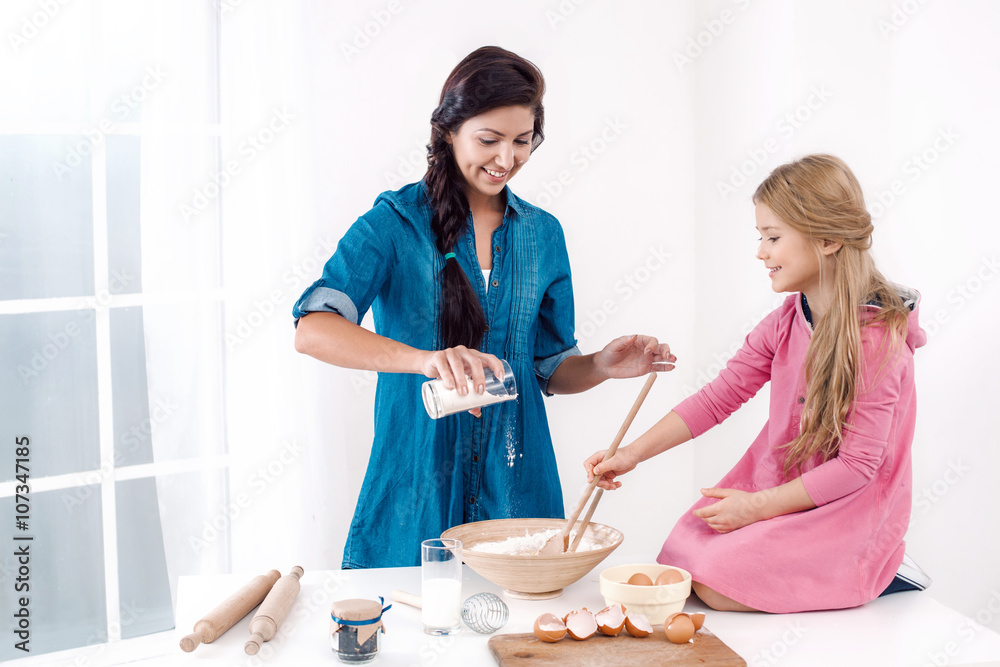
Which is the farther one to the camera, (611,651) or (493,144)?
(493,144)

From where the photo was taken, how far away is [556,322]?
1.93 metres

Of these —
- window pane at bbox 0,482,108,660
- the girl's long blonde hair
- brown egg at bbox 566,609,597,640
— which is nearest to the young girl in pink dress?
the girl's long blonde hair

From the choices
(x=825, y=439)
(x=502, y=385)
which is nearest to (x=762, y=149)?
(x=825, y=439)

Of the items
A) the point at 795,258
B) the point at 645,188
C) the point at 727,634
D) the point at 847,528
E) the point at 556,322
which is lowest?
the point at 727,634

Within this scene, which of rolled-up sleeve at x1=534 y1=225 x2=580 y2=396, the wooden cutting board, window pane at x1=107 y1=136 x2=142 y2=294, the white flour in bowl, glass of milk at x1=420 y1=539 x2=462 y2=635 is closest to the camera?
the wooden cutting board

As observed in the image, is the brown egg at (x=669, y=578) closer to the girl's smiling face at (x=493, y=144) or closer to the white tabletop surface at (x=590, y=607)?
the white tabletop surface at (x=590, y=607)

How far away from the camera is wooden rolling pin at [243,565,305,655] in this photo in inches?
45.6

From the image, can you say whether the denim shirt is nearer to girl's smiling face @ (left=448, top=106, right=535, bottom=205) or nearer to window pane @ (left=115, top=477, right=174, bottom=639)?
girl's smiling face @ (left=448, top=106, right=535, bottom=205)

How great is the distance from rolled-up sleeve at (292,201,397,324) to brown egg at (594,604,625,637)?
778 mm

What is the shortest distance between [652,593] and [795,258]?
648mm

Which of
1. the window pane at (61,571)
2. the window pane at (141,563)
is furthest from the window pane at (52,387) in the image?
the window pane at (141,563)

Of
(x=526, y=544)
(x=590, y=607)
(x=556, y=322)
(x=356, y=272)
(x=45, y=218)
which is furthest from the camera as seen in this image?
(x=45, y=218)

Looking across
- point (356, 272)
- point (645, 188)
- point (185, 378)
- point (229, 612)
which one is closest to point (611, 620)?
point (229, 612)

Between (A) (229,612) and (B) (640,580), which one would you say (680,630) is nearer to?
(B) (640,580)
